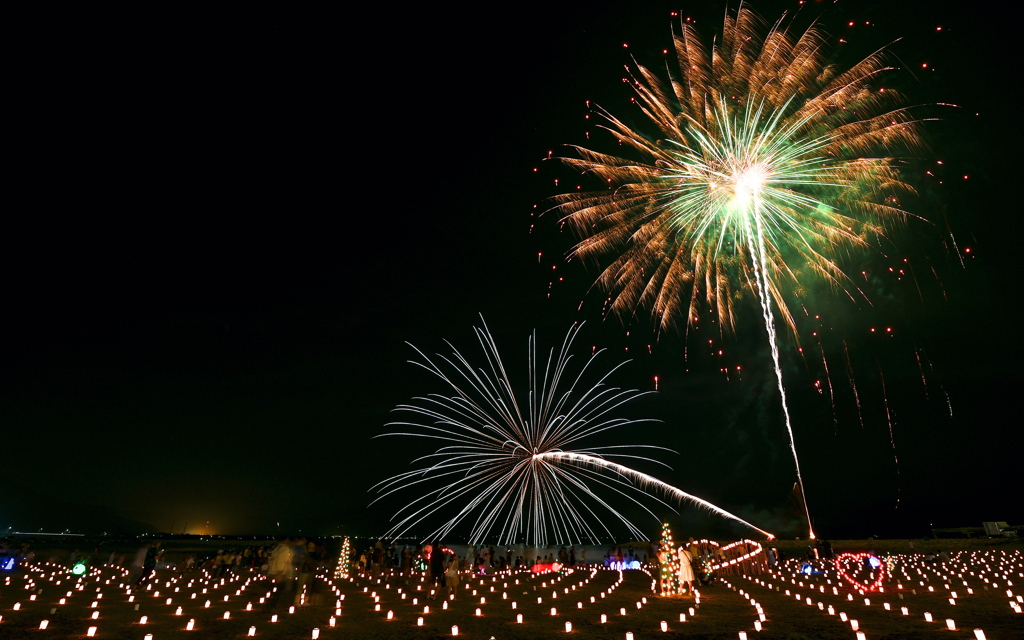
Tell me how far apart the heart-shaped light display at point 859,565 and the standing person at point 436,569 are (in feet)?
46.3

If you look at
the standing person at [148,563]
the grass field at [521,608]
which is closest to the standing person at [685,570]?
the grass field at [521,608]

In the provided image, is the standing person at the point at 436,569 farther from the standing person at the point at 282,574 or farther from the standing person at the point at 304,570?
the standing person at the point at 282,574

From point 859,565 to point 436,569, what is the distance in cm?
2230

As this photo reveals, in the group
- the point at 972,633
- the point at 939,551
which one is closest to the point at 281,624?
the point at 972,633

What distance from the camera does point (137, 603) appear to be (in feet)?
52.2

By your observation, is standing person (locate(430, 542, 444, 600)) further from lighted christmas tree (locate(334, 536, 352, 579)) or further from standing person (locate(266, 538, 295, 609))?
lighted christmas tree (locate(334, 536, 352, 579))

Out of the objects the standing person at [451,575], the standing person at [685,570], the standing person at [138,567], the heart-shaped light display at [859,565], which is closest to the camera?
the standing person at [451,575]

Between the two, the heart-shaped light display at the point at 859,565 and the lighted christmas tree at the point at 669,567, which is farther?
the heart-shaped light display at the point at 859,565

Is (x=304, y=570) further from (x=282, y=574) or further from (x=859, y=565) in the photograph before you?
(x=859, y=565)

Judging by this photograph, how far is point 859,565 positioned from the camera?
1126 inches

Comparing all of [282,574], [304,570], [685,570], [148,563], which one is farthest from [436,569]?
[148,563]

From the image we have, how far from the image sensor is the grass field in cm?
1158

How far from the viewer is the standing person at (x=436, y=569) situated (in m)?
18.2

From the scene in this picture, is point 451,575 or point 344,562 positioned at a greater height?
point 344,562
